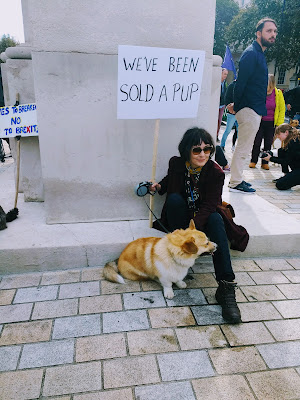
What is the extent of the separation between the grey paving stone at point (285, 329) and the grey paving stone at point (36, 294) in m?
1.88

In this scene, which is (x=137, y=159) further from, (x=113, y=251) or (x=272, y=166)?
(x=272, y=166)

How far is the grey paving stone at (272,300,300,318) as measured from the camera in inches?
102

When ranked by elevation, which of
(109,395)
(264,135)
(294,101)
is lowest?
(109,395)

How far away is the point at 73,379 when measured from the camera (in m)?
1.95

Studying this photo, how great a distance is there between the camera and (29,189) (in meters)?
4.26

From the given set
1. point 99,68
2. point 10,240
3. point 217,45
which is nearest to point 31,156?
point 10,240

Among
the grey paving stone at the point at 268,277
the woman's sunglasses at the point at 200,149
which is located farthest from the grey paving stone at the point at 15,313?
the grey paving stone at the point at 268,277

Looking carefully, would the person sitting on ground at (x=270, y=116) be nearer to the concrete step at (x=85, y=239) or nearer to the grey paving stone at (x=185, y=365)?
the concrete step at (x=85, y=239)

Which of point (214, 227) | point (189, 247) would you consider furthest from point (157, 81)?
point (189, 247)

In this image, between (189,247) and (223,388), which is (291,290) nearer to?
(189,247)

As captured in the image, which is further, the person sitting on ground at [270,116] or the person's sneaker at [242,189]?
the person sitting on ground at [270,116]

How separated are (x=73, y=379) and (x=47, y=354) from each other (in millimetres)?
303

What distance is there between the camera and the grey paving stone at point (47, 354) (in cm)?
207

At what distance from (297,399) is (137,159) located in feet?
8.69
